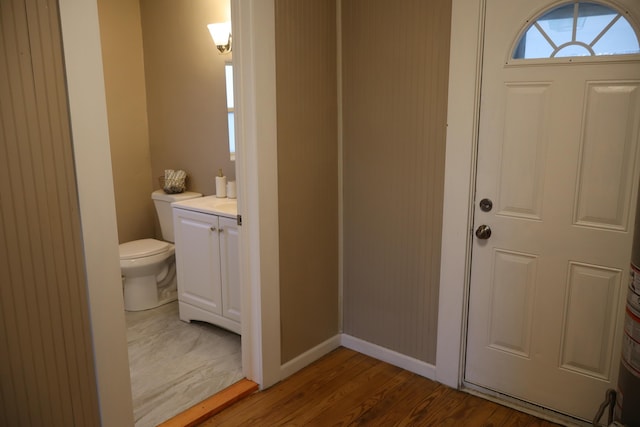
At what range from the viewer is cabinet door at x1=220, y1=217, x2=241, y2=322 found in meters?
2.81

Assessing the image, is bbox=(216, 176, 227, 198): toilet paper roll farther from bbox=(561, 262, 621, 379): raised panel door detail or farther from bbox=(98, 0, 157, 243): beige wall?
bbox=(561, 262, 621, 379): raised panel door detail

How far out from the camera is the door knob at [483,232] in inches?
91.7

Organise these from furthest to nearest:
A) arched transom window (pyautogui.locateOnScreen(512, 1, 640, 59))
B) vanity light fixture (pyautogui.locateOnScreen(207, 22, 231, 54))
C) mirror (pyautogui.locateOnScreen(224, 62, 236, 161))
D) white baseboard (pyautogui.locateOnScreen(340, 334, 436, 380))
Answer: mirror (pyautogui.locateOnScreen(224, 62, 236, 161)) < vanity light fixture (pyautogui.locateOnScreen(207, 22, 231, 54)) < white baseboard (pyautogui.locateOnScreen(340, 334, 436, 380)) < arched transom window (pyautogui.locateOnScreen(512, 1, 640, 59))

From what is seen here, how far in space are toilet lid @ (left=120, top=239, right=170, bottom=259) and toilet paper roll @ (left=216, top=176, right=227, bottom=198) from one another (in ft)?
1.93

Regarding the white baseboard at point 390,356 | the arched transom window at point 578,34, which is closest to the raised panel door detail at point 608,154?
the arched transom window at point 578,34

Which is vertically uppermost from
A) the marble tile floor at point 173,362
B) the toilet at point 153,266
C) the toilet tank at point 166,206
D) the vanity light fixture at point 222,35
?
the vanity light fixture at point 222,35

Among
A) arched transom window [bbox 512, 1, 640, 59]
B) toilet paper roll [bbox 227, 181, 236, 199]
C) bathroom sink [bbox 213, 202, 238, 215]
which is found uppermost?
arched transom window [bbox 512, 1, 640, 59]

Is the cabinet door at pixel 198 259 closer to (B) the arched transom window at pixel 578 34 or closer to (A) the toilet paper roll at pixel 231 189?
(A) the toilet paper roll at pixel 231 189

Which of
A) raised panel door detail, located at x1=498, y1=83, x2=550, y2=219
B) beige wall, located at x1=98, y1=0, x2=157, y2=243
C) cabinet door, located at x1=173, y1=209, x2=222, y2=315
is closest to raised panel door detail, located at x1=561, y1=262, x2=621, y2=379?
raised panel door detail, located at x1=498, y1=83, x2=550, y2=219

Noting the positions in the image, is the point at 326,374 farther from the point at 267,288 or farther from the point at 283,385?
the point at 267,288

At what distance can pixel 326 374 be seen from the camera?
2699mm

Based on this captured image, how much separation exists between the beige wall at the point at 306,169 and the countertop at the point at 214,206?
16.1 inches

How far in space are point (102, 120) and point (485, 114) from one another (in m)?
1.62

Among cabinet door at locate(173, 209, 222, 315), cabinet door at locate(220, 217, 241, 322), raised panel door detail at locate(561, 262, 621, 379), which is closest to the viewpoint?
raised panel door detail at locate(561, 262, 621, 379)
